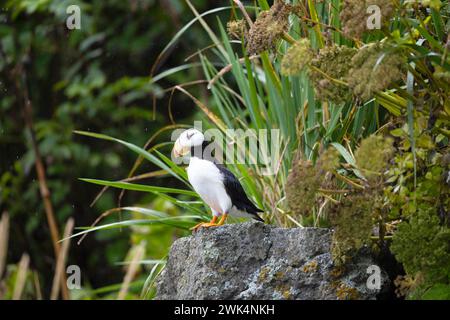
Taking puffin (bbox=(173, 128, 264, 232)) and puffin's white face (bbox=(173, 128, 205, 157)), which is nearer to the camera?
puffin (bbox=(173, 128, 264, 232))

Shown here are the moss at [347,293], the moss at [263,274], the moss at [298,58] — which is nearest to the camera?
the moss at [298,58]

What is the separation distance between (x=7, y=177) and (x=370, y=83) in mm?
5016

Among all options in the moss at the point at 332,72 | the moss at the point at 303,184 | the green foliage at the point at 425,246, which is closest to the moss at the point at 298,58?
the moss at the point at 332,72

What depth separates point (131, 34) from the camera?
757cm

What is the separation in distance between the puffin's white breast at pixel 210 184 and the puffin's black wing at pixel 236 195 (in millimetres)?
23

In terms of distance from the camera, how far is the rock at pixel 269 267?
3.31 metres

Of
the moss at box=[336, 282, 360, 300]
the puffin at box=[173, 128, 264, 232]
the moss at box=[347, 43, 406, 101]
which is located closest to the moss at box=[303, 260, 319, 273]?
the moss at box=[336, 282, 360, 300]

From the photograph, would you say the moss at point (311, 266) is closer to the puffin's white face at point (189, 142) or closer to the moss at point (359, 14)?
the puffin's white face at point (189, 142)

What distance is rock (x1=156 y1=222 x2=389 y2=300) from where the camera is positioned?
3314 mm

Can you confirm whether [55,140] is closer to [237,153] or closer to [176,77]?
[176,77]

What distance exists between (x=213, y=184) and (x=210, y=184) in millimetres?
15

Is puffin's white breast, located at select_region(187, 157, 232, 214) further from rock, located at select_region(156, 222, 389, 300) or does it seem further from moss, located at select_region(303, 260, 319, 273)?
moss, located at select_region(303, 260, 319, 273)
